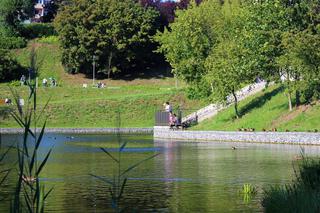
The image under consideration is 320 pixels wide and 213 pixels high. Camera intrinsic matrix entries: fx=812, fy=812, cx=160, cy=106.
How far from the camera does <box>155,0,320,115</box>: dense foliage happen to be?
44.1 m

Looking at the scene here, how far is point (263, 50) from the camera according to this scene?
4803 centimetres

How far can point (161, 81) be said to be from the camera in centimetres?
8575

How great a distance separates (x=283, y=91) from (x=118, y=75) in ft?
129

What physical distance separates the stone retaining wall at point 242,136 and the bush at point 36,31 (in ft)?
163

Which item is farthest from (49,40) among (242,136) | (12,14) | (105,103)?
(242,136)

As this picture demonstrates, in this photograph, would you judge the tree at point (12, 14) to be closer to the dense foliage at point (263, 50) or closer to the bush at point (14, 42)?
the bush at point (14, 42)

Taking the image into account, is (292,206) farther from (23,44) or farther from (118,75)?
(23,44)

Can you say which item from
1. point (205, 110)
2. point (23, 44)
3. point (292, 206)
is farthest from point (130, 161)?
point (23, 44)

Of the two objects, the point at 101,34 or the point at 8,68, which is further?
the point at 101,34

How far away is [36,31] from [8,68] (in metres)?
16.3

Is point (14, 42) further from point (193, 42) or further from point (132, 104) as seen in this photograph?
point (193, 42)

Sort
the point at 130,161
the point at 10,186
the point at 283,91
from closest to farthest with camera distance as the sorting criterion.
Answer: the point at 10,186 < the point at 130,161 < the point at 283,91

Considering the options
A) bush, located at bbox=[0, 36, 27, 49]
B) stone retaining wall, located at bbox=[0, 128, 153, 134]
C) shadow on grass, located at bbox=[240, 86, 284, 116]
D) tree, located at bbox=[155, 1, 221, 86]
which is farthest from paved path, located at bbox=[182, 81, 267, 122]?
bush, located at bbox=[0, 36, 27, 49]

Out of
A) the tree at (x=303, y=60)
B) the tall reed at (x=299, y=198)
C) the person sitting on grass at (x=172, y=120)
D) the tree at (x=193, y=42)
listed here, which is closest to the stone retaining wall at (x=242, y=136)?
the person sitting on grass at (x=172, y=120)
